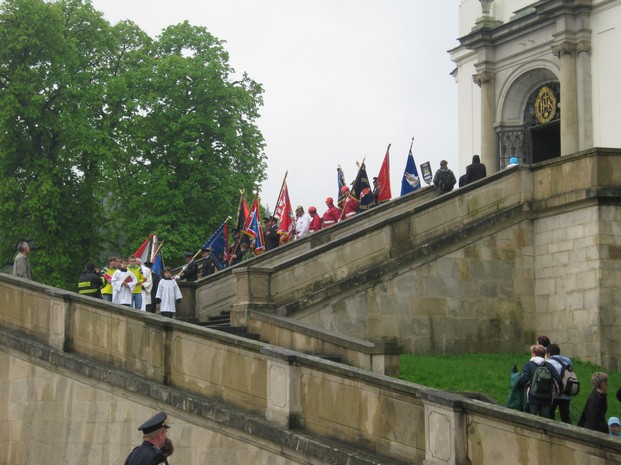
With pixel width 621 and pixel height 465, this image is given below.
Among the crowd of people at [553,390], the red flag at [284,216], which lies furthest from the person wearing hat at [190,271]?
the crowd of people at [553,390]

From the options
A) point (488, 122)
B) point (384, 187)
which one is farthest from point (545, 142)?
point (384, 187)

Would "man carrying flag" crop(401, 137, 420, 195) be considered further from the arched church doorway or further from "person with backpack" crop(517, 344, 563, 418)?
"person with backpack" crop(517, 344, 563, 418)

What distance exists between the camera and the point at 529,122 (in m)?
31.3

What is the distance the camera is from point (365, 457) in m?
13.2

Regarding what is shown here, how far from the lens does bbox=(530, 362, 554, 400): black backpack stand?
44.9 feet

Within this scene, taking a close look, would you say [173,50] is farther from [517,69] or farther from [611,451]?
[611,451]

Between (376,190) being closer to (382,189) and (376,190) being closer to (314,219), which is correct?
(382,189)

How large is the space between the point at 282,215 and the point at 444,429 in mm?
16777

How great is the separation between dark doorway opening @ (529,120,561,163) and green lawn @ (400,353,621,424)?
10359mm

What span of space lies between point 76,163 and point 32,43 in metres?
4.36

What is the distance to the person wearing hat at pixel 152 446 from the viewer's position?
930cm

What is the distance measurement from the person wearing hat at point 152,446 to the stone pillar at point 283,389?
508 cm

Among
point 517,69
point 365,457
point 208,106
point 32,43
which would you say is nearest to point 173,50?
point 208,106

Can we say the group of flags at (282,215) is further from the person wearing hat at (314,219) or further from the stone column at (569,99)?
the stone column at (569,99)
